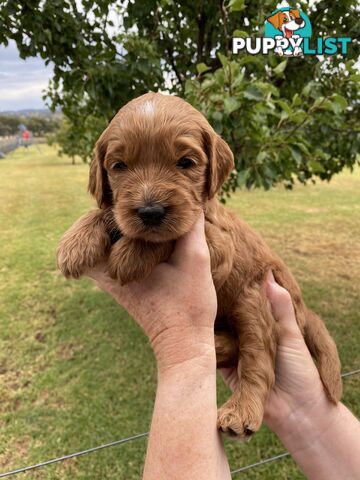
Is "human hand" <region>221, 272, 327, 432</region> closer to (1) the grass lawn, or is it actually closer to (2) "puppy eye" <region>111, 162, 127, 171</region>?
(2) "puppy eye" <region>111, 162, 127, 171</region>

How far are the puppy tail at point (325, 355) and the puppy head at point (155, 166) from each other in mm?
1272

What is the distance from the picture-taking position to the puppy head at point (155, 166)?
5.93ft

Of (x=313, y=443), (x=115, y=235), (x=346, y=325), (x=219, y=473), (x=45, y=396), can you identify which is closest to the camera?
(x=219, y=473)

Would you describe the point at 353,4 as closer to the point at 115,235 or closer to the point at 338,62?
the point at 338,62

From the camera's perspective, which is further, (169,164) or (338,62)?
(338,62)

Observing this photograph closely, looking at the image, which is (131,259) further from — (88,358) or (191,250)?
(88,358)

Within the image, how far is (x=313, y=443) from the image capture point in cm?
244

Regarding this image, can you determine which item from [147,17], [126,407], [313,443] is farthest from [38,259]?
[313,443]

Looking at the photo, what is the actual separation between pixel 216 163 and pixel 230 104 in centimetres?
76

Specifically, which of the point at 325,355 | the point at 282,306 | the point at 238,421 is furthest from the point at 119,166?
the point at 325,355

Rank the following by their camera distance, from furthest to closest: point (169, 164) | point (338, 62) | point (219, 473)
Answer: point (338, 62), point (169, 164), point (219, 473)

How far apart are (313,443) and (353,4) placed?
4061 mm

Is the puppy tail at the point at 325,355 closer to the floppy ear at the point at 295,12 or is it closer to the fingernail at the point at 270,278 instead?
the fingernail at the point at 270,278

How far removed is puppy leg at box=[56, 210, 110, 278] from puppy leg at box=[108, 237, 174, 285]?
0.34 feet
